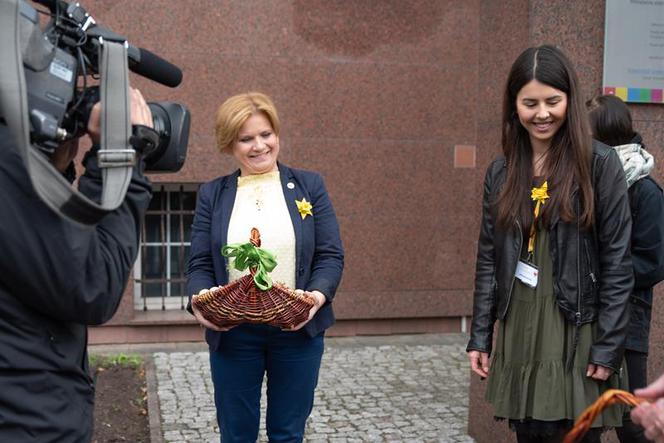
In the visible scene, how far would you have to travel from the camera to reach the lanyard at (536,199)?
9.66 feet

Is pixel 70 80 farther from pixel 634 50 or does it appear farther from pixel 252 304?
pixel 634 50

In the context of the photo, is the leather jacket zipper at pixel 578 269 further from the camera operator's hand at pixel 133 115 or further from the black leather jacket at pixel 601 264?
the camera operator's hand at pixel 133 115

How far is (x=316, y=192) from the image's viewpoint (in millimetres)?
3389

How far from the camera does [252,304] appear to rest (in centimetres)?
299

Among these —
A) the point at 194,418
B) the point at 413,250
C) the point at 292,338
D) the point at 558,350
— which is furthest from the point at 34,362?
the point at 413,250

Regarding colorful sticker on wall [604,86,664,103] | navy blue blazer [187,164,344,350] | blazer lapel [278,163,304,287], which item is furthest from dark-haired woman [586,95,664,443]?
blazer lapel [278,163,304,287]

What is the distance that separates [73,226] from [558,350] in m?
1.87

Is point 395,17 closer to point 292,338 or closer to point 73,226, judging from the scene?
point 292,338

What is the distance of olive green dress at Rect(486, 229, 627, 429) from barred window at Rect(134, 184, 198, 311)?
4.36 meters

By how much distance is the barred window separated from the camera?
22.7 feet

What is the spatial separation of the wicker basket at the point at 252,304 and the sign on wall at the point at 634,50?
7.44ft

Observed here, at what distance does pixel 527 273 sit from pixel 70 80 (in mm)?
1842

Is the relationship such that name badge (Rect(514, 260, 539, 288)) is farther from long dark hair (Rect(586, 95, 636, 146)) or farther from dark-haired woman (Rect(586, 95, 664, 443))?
long dark hair (Rect(586, 95, 636, 146))

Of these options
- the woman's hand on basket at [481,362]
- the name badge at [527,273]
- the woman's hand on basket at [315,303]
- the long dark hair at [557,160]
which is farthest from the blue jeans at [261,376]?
the long dark hair at [557,160]
